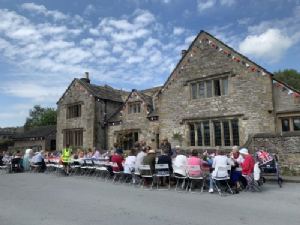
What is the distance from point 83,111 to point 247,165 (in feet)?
70.3

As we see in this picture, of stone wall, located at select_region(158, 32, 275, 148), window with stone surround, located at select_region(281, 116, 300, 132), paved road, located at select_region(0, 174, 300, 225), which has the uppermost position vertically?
stone wall, located at select_region(158, 32, 275, 148)

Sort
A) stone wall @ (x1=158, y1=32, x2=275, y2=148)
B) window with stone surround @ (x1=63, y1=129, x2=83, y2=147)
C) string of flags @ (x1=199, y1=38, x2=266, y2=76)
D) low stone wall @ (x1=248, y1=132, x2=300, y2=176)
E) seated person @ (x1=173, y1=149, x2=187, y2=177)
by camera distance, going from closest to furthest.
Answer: seated person @ (x1=173, y1=149, x2=187, y2=177) < low stone wall @ (x1=248, y1=132, x2=300, y2=176) < stone wall @ (x1=158, y1=32, x2=275, y2=148) < string of flags @ (x1=199, y1=38, x2=266, y2=76) < window with stone surround @ (x1=63, y1=129, x2=83, y2=147)

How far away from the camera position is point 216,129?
20000 millimetres

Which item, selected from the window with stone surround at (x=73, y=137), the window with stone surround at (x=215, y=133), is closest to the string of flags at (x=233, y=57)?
the window with stone surround at (x=215, y=133)

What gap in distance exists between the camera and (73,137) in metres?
30.9

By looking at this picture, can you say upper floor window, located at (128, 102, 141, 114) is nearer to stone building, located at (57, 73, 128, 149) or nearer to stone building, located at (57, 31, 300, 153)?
stone building, located at (57, 31, 300, 153)

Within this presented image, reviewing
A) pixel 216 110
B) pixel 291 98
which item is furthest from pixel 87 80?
pixel 291 98

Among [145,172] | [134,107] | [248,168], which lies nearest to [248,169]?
[248,168]

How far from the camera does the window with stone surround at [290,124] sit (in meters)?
17.4

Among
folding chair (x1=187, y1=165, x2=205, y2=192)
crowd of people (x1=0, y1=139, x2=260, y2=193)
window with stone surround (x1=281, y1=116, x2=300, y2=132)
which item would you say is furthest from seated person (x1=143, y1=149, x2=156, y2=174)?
window with stone surround (x1=281, y1=116, x2=300, y2=132)

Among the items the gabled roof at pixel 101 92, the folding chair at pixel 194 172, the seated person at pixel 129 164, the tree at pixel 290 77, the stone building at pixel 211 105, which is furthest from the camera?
the tree at pixel 290 77

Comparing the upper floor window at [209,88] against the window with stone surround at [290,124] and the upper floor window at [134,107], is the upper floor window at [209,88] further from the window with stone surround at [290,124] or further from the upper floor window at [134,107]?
the upper floor window at [134,107]

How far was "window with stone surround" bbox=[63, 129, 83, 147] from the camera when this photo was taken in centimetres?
3043

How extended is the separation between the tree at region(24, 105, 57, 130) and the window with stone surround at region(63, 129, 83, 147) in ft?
111
